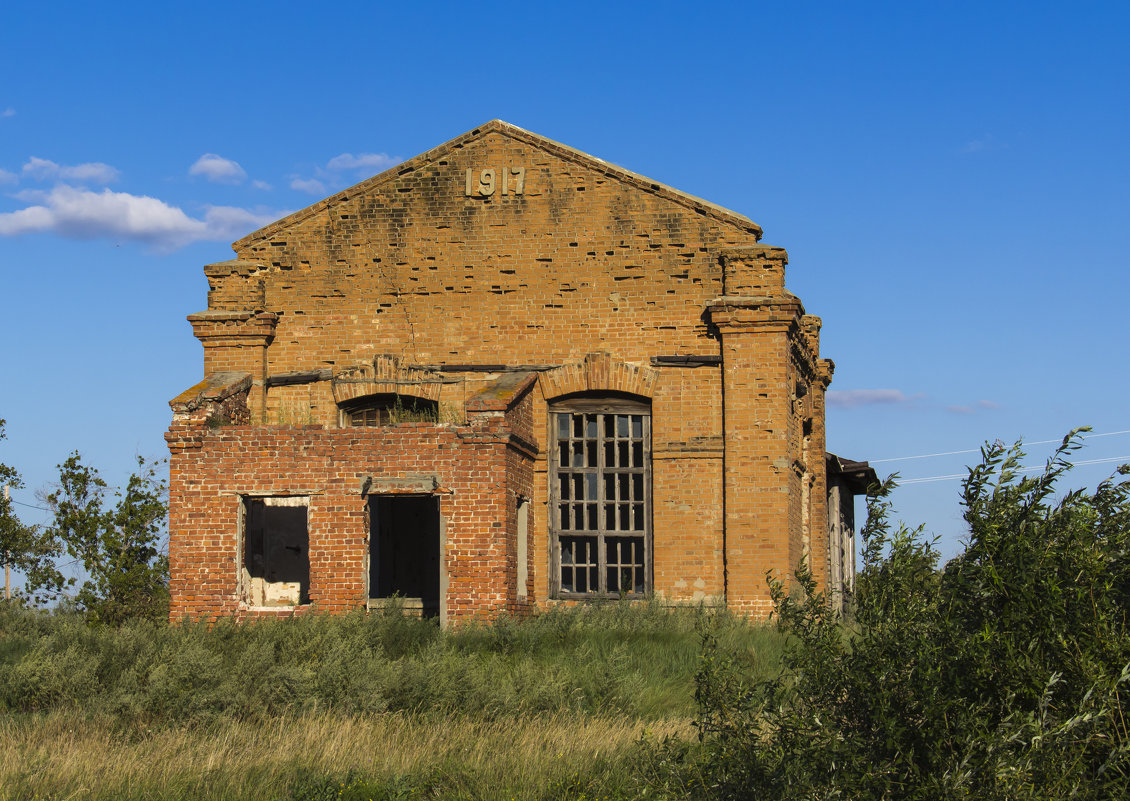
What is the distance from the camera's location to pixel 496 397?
15.8 meters

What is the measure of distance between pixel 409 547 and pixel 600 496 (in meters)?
3.84

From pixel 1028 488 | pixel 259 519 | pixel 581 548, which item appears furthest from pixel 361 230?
pixel 1028 488

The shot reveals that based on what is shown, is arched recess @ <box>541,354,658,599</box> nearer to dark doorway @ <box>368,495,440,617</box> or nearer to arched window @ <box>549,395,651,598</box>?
arched window @ <box>549,395,651,598</box>

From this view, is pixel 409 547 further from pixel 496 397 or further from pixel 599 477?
pixel 496 397

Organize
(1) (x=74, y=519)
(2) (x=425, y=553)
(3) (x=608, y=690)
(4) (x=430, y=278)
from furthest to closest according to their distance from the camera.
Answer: (1) (x=74, y=519) < (2) (x=425, y=553) < (4) (x=430, y=278) < (3) (x=608, y=690)

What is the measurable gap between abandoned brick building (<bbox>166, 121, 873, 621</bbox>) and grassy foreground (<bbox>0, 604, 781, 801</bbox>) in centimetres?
128

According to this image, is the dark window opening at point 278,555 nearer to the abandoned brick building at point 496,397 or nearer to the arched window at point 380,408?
the abandoned brick building at point 496,397

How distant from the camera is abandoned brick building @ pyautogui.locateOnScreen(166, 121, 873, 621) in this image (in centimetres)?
1589

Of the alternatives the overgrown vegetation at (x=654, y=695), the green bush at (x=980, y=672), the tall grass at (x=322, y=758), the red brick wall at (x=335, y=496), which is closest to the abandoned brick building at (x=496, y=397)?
the red brick wall at (x=335, y=496)

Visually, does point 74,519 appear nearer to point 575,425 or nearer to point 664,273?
point 575,425

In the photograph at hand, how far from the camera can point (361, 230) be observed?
59.4 feet

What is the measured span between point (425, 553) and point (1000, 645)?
14.4 meters

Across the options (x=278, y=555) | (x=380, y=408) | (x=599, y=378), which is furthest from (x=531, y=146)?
(x=278, y=555)

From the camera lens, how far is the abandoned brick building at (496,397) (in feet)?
52.1
